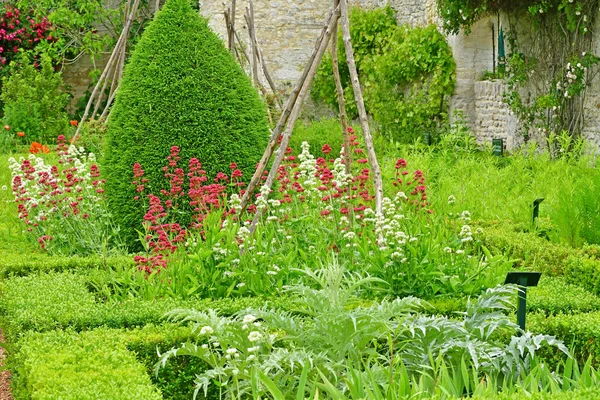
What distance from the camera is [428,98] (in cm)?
1192

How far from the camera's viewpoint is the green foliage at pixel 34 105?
1270 centimetres

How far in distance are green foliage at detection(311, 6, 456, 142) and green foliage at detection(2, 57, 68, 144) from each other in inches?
167

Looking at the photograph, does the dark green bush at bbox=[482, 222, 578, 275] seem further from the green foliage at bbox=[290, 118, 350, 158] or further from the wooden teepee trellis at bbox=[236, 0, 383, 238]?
the green foliage at bbox=[290, 118, 350, 158]

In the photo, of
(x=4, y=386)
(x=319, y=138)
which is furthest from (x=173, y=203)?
(x=319, y=138)

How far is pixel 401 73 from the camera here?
12289 millimetres

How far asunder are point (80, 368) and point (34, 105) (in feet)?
34.3

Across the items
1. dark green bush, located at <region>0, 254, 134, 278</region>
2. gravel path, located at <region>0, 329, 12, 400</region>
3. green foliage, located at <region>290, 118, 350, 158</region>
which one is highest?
dark green bush, located at <region>0, 254, 134, 278</region>

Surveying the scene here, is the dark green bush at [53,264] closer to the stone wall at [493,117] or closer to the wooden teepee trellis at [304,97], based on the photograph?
the wooden teepee trellis at [304,97]

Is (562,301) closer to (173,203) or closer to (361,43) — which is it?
(173,203)

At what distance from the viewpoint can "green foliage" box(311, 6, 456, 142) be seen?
11766 millimetres

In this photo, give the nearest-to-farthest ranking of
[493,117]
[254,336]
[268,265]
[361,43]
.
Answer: [254,336] → [268,265] → [493,117] → [361,43]

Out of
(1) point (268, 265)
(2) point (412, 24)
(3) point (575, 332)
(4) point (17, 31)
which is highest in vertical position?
(4) point (17, 31)

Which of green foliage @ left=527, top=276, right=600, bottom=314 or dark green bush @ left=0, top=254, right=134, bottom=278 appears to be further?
dark green bush @ left=0, top=254, right=134, bottom=278

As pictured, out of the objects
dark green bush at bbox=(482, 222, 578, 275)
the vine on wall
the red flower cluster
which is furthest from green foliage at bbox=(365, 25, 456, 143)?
the red flower cluster
